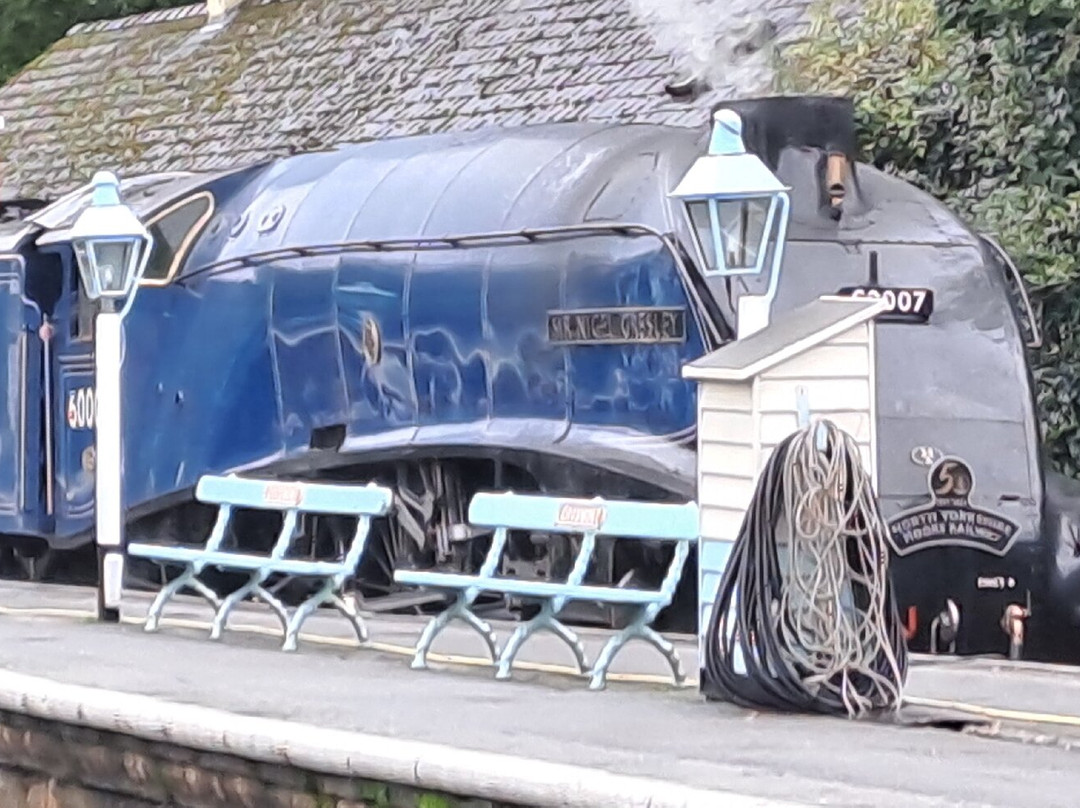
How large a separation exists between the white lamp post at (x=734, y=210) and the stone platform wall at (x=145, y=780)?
2.91m

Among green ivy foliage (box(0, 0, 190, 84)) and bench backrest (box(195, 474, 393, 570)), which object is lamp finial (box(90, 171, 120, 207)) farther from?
green ivy foliage (box(0, 0, 190, 84))

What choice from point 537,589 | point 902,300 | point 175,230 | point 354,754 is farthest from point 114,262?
point 354,754

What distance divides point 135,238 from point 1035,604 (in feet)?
17.0

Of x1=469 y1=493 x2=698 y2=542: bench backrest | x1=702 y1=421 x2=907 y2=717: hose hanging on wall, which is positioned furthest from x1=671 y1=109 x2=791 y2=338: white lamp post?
x1=702 y1=421 x2=907 y2=717: hose hanging on wall

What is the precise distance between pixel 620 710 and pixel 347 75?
15751mm

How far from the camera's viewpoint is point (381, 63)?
24250 mm

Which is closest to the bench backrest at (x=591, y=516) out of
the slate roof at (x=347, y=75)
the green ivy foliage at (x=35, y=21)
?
the slate roof at (x=347, y=75)

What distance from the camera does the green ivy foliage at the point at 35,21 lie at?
115 feet

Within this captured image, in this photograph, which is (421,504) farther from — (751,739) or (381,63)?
(381,63)

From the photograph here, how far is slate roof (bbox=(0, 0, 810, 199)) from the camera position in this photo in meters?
19.4

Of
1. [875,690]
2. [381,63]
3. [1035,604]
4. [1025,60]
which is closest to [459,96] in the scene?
[381,63]

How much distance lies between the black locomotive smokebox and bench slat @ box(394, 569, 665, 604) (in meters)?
3.25

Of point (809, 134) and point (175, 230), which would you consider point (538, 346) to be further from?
point (175, 230)

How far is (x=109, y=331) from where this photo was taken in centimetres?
1385
